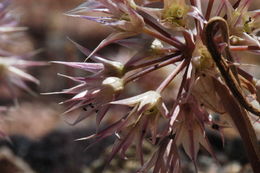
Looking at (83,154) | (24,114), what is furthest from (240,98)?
(24,114)

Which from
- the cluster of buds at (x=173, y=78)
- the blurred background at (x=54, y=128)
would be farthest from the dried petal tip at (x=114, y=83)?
the blurred background at (x=54, y=128)

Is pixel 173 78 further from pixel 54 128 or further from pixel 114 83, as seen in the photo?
pixel 54 128

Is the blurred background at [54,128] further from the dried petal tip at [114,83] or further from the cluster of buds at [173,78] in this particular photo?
the dried petal tip at [114,83]

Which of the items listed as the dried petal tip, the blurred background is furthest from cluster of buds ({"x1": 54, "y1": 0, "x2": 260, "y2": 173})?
the blurred background

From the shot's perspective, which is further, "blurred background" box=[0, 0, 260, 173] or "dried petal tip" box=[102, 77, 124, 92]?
"blurred background" box=[0, 0, 260, 173]

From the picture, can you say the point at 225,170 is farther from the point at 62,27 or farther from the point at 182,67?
the point at 62,27

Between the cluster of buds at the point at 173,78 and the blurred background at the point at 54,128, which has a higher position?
the cluster of buds at the point at 173,78

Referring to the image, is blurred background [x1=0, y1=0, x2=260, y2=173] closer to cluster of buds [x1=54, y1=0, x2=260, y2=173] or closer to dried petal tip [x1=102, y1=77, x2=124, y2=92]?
cluster of buds [x1=54, y1=0, x2=260, y2=173]
